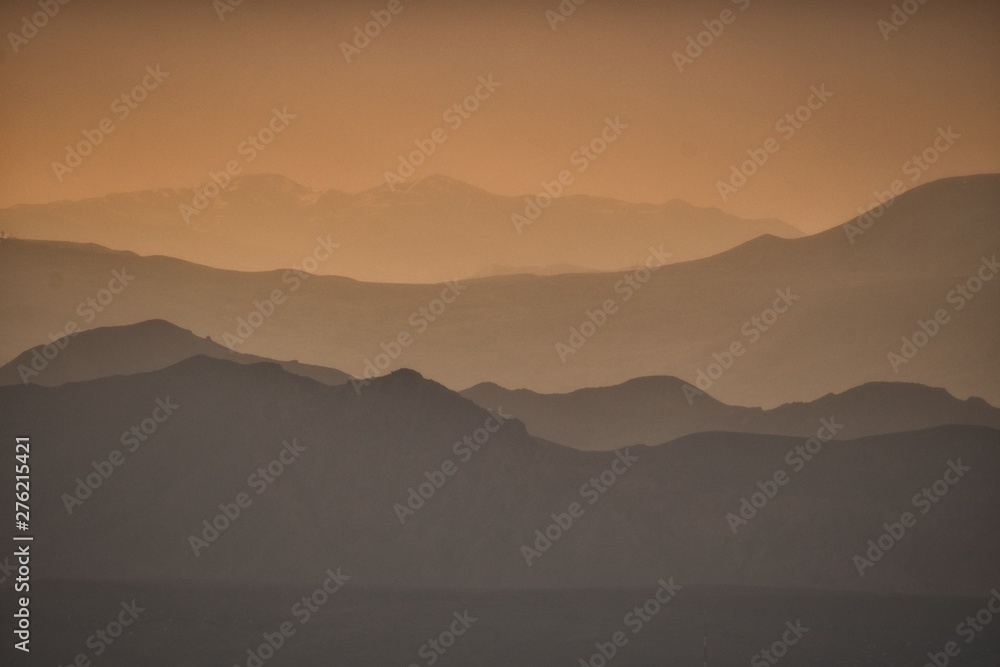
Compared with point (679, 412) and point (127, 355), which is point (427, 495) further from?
point (127, 355)

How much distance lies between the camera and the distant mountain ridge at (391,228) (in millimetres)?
18125

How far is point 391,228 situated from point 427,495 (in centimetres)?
411

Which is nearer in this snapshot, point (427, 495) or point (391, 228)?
point (427, 495)

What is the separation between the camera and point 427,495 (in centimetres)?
1833

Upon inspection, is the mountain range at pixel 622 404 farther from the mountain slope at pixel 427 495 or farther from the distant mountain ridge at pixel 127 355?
the mountain slope at pixel 427 495

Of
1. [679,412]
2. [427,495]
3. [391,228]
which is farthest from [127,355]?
[679,412]

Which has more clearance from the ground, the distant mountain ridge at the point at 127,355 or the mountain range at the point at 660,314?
the mountain range at the point at 660,314

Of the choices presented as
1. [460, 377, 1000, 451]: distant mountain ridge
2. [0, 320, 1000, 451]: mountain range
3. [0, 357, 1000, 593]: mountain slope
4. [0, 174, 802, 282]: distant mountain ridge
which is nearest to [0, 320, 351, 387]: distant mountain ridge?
[0, 320, 1000, 451]: mountain range

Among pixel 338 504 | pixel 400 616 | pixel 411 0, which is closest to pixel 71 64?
pixel 411 0

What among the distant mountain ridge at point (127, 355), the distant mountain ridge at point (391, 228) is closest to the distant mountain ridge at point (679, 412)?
the distant mountain ridge at point (391, 228)

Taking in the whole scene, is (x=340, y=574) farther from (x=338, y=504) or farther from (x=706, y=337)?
(x=706, y=337)

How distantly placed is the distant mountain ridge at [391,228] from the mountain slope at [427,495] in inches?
71.7

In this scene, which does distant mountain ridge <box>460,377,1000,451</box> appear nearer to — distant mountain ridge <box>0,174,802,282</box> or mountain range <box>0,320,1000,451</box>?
mountain range <box>0,320,1000,451</box>

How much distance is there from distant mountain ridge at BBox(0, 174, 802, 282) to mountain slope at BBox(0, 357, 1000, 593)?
1820 millimetres
